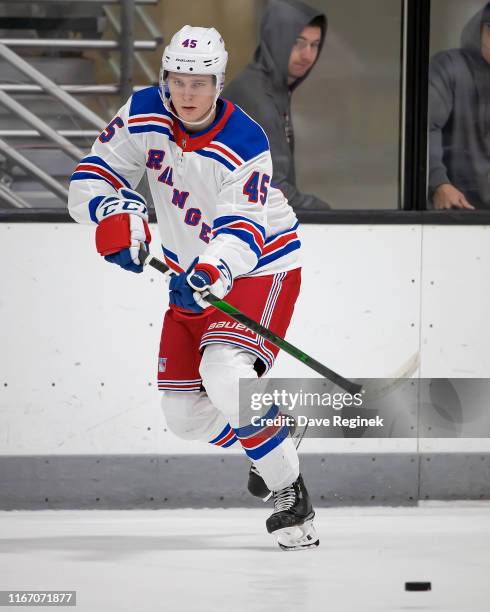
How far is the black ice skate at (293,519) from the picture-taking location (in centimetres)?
322

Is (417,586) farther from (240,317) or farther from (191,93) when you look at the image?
(191,93)

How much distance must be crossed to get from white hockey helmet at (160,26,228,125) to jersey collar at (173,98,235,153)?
35 millimetres

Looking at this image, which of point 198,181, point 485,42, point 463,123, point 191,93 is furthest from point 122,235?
point 485,42

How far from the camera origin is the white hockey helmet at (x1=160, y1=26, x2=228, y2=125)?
3125mm

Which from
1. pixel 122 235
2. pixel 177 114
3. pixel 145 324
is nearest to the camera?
pixel 122 235

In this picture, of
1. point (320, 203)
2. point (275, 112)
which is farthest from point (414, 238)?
point (275, 112)

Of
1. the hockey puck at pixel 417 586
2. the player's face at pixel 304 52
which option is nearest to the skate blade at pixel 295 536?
the hockey puck at pixel 417 586

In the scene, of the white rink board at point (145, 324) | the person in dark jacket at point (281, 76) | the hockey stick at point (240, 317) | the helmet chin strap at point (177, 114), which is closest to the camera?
the hockey stick at point (240, 317)

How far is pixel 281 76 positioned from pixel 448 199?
666 mm

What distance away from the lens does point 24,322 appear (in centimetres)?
397

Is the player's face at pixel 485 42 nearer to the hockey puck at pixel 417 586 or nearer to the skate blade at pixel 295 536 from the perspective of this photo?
the skate blade at pixel 295 536

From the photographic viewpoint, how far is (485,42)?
423 centimetres

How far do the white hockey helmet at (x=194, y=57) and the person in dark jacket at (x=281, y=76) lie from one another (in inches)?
35.5

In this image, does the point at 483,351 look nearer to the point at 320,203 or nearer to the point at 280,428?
the point at 320,203
